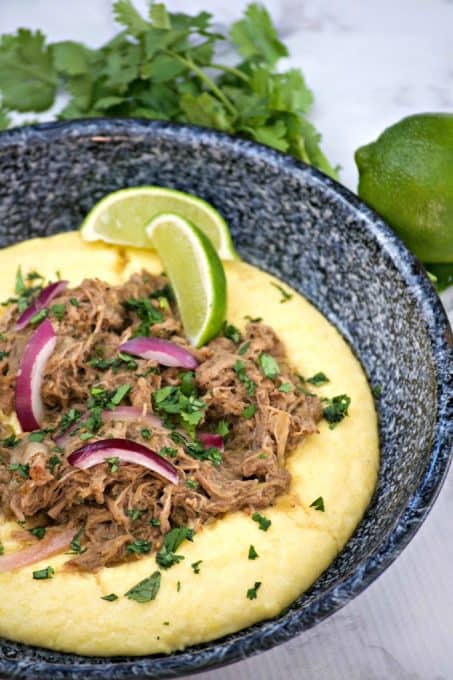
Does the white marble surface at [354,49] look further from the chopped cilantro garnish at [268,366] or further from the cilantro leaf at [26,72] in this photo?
the chopped cilantro garnish at [268,366]

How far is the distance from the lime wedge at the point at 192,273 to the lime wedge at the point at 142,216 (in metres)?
0.13

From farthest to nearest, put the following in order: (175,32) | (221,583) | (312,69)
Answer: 1. (312,69)
2. (175,32)
3. (221,583)

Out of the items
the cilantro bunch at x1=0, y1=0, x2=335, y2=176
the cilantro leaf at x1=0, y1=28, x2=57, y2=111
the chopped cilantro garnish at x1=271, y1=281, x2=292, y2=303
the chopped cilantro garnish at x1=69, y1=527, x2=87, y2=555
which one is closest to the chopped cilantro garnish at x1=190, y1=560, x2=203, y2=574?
the chopped cilantro garnish at x1=69, y1=527, x2=87, y2=555

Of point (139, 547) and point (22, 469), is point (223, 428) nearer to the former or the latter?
point (139, 547)

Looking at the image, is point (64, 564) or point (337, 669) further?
point (337, 669)

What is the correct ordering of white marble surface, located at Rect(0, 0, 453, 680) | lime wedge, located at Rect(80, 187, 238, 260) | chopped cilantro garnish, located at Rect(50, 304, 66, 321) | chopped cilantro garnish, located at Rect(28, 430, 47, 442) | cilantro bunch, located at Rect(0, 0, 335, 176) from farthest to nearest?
white marble surface, located at Rect(0, 0, 453, 680)
cilantro bunch, located at Rect(0, 0, 335, 176)
lime wedge, located at Rect(80, 187, 238, 260)
chopped cilantro garnish, located at Rect(50, 304, 66, 321)
chopped cilantro garnish, located at Rect(28, 430, 47, 442)

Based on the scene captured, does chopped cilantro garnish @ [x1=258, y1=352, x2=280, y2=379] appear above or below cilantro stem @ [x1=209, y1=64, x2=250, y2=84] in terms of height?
below

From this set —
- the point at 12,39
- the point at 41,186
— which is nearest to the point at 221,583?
the point at 41,186

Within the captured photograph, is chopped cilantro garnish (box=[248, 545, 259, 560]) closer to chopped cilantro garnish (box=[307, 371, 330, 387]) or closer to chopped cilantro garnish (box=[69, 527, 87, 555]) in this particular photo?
chopped cilantro garnish (box=[69, 527, 87, 555])

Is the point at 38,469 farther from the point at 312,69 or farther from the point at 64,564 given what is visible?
the point at 312,69

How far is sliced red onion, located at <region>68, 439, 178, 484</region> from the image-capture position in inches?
128

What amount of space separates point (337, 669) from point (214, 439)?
1.02 metres

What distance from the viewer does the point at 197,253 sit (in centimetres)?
399

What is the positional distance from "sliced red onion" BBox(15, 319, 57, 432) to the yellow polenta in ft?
Answer: 1.45
